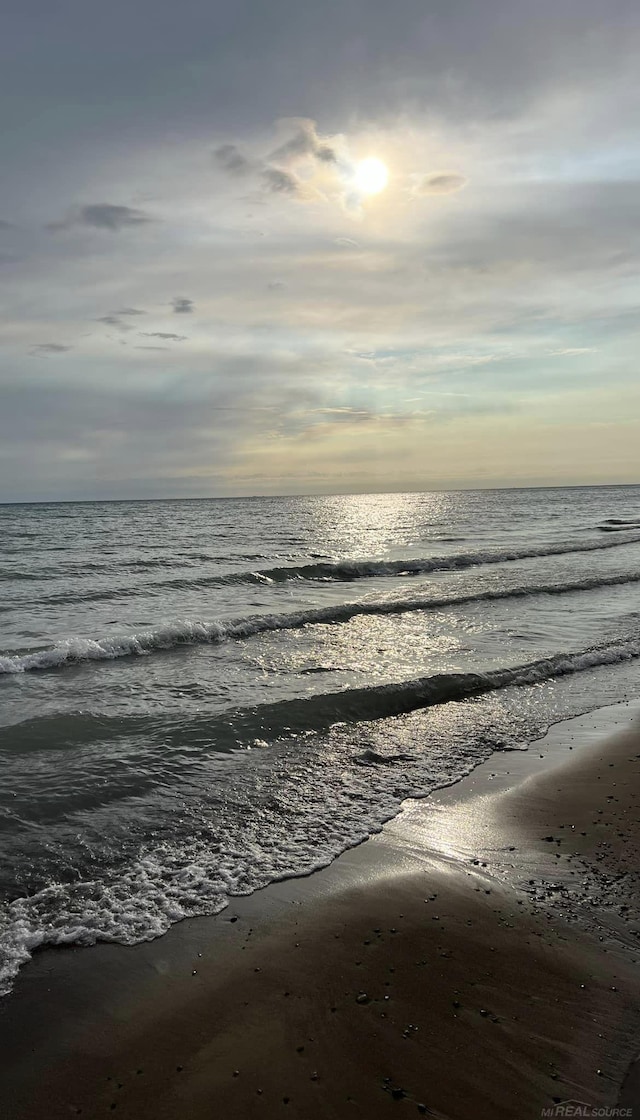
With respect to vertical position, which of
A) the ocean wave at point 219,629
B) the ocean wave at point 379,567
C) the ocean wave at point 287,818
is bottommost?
the ocean wave at point 287,818

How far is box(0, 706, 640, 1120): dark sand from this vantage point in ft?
9.74

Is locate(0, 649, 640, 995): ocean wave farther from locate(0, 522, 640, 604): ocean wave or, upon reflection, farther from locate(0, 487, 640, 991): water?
locate(0, 522, 640, 604): ocean wave

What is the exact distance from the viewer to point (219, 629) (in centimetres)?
1355

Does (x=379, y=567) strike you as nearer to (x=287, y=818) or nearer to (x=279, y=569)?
(x=279, y=569)

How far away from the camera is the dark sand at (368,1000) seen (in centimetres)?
297

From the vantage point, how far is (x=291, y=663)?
440 inches

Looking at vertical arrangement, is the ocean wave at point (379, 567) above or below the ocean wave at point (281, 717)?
above

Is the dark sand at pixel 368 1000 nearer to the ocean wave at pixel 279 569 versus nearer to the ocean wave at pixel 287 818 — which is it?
the ocean wave at pixel 287 818

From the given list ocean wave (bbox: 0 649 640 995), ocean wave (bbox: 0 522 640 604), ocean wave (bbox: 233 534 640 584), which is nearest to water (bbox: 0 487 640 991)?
ocean wave (bbox: 0 649 640 995)

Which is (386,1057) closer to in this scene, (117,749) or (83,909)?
(83,909)

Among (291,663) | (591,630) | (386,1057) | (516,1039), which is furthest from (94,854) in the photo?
(591,630)

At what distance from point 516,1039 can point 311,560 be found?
24.6 metres

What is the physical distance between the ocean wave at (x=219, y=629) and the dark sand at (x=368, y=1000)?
317 inches

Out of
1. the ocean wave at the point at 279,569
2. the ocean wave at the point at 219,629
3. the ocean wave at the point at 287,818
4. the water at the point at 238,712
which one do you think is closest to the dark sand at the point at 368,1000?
the ocean wave at the point at 287,818
